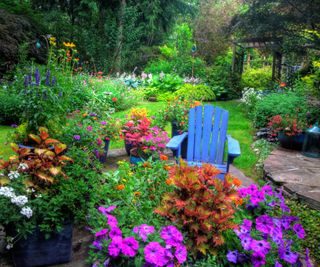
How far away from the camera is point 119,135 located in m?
4.09

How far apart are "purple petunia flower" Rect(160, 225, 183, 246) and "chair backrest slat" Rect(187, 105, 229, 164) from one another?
5.92 ft

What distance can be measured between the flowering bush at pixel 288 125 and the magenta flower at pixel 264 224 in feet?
9.32

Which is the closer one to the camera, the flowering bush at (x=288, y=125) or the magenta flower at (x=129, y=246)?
the magenta flower at (x=129, y=246)

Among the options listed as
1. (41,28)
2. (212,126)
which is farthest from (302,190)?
(41,28)

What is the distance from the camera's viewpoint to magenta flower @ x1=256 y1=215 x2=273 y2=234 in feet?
6.22

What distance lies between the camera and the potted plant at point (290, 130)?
4586mm

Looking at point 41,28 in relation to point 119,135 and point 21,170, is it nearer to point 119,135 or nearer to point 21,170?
point 119,135

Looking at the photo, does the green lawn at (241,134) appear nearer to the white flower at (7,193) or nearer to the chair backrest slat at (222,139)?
the chair backrest slat at (222,139)

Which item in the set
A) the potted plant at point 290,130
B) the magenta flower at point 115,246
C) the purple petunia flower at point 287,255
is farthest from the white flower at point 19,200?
the potted plant at point 290,130

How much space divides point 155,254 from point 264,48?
9.99 metres

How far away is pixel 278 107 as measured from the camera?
5500mm

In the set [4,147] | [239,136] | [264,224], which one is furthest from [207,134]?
[4,147]

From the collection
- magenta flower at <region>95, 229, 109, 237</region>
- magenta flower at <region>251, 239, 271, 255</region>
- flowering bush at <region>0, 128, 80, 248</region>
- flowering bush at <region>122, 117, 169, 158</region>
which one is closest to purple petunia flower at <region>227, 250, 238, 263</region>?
magenta flower at <region>251, 239, 271, 255</region>

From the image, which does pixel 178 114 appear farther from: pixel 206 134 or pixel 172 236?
pixel 172 236
